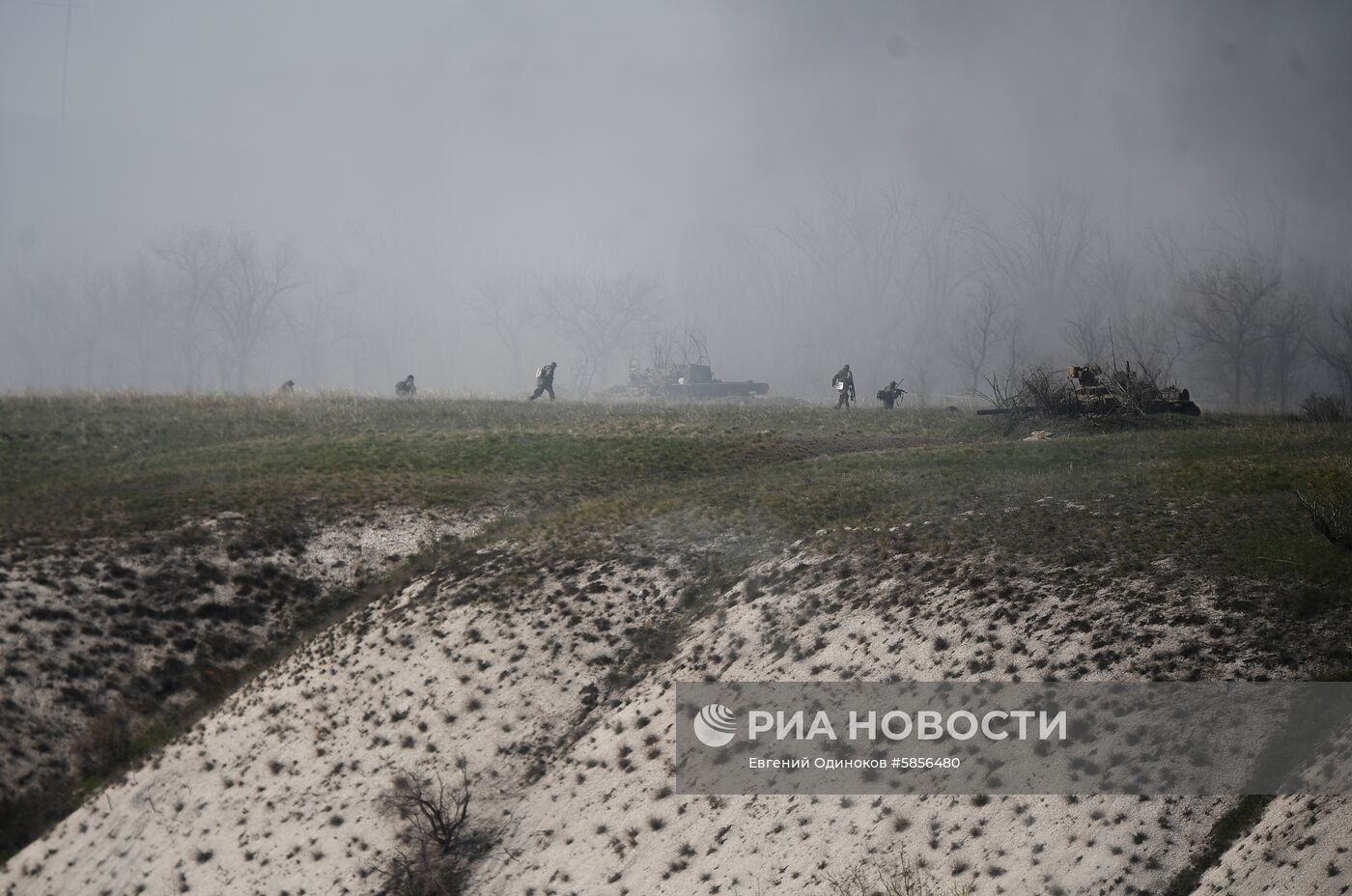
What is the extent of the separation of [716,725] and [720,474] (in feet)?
48.5

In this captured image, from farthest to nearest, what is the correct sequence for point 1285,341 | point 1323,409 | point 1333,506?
point 1285,341 < point 1323,409 < point 1333,506

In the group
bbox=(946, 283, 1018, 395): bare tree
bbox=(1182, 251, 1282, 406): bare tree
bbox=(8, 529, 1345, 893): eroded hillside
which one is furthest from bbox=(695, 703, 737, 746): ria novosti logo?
bbox=(946, 283, 1018, 395): bare tree

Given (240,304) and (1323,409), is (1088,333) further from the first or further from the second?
(240,304)

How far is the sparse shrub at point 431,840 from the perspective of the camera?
12.9m

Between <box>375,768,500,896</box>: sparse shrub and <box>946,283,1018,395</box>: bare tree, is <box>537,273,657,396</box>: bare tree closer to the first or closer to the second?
<box>946,283,1018,395</box>: bare tree

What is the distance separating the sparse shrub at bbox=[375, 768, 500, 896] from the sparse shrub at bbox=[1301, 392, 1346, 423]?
1206 inches

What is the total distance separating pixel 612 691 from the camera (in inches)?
632

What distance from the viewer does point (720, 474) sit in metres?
28.3

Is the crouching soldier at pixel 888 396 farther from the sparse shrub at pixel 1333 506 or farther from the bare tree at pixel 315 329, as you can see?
the bare tree at pixel 315 329

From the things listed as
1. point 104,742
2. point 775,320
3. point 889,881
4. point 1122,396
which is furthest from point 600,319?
point 889,881

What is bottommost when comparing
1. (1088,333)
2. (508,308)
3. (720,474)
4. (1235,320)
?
(720,474)

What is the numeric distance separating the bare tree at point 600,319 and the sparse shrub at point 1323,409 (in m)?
78.2

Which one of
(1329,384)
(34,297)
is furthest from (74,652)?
(34,297)

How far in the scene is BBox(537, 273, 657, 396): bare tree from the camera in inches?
4567
